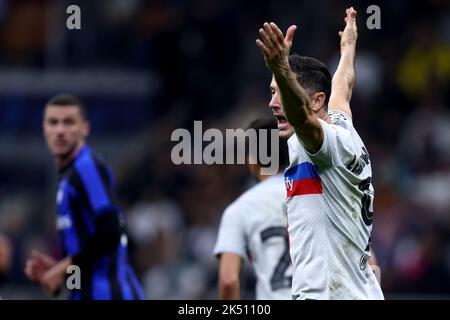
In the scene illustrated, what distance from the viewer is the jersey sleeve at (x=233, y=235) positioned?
785cm

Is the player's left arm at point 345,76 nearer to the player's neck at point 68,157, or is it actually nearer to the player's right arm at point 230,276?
the player's right arm at point 230,276

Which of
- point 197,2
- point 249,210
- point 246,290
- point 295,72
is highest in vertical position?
point 197,2

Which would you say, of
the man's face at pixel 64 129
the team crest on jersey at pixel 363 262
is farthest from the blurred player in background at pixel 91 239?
the team crest on jersey at pixel 363 262

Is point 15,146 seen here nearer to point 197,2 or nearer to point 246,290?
point 197,2

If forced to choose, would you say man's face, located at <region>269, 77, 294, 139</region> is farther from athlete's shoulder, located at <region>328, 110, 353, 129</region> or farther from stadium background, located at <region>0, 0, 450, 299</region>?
stadium background, located at <region>0, 0, 450, 299</region>

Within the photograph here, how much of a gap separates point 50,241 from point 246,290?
317 cm

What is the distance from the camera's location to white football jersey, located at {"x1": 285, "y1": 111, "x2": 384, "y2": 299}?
584 centimetres

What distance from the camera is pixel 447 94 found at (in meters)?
14.8

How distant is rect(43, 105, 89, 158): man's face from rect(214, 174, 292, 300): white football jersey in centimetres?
156

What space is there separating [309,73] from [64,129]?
3.26m

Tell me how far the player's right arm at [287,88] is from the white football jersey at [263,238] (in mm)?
2290

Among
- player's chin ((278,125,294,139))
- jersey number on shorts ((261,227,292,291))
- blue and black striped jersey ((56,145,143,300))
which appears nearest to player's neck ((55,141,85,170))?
blue and black striped jersey ((56,145,143,300))
